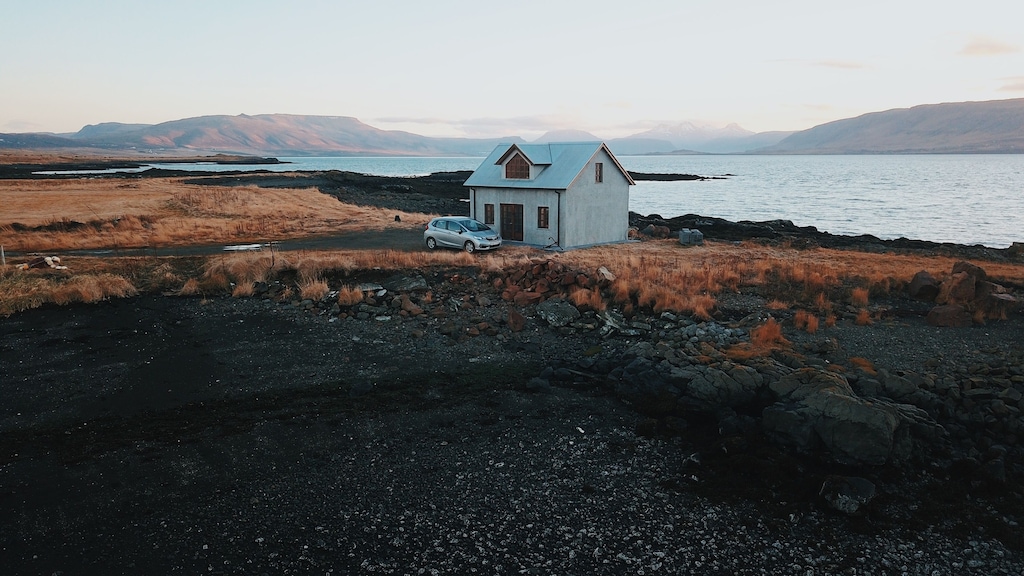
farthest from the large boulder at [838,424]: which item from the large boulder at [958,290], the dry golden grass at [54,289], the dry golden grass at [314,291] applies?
the dry golden grass at [54,289]

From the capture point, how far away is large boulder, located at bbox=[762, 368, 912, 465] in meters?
11.7

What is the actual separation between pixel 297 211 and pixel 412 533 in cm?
4166

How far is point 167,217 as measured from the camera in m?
42.6

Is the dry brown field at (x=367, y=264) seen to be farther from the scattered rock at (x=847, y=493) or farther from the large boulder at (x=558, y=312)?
the scattered rock at (x=847, y=493)

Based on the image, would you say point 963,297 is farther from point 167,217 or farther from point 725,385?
point 167,217

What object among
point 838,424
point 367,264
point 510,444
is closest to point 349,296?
point 367,264

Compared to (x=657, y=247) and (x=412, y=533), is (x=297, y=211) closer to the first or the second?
(x=657, y=247)

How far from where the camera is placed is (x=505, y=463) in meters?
11.7

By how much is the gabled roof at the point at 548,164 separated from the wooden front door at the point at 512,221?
1.20 m

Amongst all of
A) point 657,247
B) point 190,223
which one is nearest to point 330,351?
point 657,247

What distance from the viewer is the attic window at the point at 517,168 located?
105ft

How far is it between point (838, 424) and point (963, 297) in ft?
42.8

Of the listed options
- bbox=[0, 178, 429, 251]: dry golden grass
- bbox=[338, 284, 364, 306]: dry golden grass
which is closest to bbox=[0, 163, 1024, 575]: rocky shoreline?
bbox=[338, 284, 364, 306]: dry golden grass

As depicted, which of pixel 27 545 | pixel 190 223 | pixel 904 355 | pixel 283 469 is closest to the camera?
pixel 27 545
